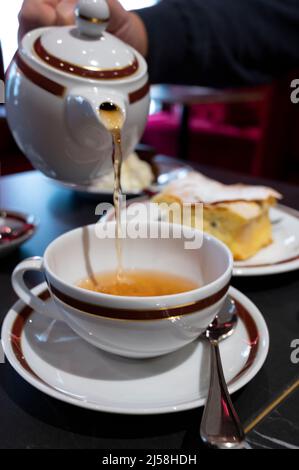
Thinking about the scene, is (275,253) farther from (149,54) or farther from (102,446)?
(149,54)

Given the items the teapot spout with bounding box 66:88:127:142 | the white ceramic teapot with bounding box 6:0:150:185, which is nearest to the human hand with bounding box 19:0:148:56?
the white ceramic teapot with bounding box 6:0:150:185

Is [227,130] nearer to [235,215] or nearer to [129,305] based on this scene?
[235,215]

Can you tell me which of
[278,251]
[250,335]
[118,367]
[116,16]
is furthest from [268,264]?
[116,16]

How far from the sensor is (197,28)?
4.64 feet

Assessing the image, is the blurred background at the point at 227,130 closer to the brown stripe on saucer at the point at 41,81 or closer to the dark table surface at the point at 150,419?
the brown stripe on saucer at the point at 41,81

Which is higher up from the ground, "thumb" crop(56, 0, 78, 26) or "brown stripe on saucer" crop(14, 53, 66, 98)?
"thumb" crop(56, 0, 78, 26)

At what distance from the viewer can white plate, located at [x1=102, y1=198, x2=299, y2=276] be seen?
693 mm

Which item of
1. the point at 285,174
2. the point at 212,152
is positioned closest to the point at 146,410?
the point at 285,174

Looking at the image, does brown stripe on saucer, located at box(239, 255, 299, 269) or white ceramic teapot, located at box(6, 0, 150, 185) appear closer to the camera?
white ceramic teapot, located at box(6, 0, 150, 185)

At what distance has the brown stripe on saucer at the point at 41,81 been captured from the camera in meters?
0.58

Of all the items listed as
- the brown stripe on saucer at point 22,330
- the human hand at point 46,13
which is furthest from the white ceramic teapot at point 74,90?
the brown stripe on saucer at point 22,330

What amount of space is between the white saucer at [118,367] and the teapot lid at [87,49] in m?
0.32

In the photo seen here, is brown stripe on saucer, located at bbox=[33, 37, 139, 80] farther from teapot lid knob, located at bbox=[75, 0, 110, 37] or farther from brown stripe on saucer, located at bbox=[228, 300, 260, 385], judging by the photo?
brown stripe on saucer, located at bbox=[228, 300, 260, 385]

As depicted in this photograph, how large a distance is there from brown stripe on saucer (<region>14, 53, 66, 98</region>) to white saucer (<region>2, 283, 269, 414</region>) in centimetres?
28
